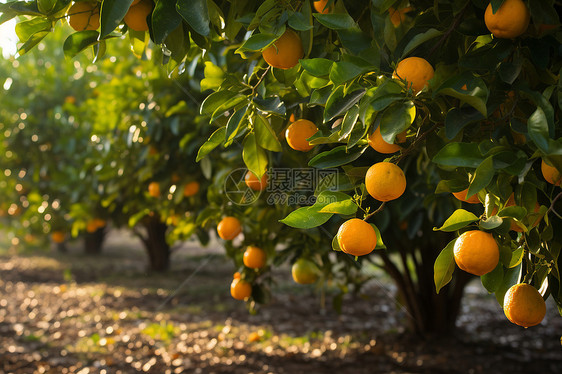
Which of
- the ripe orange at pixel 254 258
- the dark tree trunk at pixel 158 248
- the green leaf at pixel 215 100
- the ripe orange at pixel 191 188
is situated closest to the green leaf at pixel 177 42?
the green leaf at pixel 215 100

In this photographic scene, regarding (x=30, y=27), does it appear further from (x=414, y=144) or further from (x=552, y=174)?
(x=552, y=174)

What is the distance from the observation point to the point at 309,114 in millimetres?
1440

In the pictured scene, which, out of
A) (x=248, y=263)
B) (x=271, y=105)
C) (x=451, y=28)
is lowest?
(x=248, y=263)

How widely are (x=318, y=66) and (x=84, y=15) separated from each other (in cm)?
60

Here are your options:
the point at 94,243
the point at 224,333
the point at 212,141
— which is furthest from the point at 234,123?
the point at 94,243

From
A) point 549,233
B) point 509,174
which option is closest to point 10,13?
point 509,174

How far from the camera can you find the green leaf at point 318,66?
0.99m

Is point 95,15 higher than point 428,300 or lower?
higher

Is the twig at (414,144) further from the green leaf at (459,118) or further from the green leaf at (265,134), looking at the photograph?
the green leaf at (265,134)

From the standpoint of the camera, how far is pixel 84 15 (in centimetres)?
117

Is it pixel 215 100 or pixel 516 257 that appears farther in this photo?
pixel 215 100

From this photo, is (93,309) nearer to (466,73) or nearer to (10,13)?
(10,13)

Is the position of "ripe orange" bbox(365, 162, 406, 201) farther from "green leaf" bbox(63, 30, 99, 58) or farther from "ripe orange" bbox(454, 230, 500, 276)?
"green leaf" bbox(63, 30, 99, 58)

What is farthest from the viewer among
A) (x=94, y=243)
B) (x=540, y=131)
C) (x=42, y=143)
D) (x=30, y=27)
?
(x=94, y=243)
